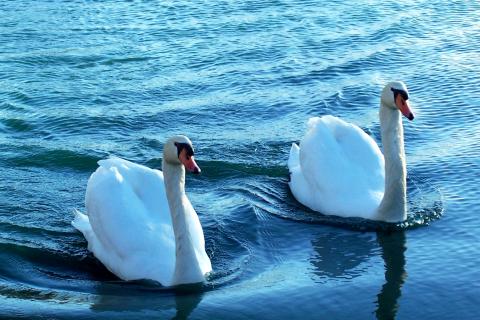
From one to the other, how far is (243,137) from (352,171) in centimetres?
267

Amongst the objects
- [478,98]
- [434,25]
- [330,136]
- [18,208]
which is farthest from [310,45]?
[18,208]

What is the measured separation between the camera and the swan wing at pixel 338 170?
40.0ft

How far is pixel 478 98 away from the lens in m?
15.8

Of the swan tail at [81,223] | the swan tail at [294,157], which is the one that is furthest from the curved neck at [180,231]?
the swan tail at [294,157]

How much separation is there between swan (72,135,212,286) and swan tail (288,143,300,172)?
102 inches

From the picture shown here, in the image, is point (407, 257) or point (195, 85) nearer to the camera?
point (407, 257)

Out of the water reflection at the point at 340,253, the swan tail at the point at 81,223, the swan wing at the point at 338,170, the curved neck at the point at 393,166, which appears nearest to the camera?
the water reflection at the point at 340,253

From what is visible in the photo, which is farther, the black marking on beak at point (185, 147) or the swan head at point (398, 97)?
the swan head at point (398, 97)

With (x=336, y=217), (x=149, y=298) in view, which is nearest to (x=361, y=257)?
(x=336, y=217)

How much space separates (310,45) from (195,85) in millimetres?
2913

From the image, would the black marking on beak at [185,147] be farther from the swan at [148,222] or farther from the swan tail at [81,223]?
the swan tail at [81,223]

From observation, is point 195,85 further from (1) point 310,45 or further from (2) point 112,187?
(2) point 112,187

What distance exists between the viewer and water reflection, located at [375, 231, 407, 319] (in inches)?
388

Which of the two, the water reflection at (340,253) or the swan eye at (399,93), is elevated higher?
the swan eye at (399,93)
